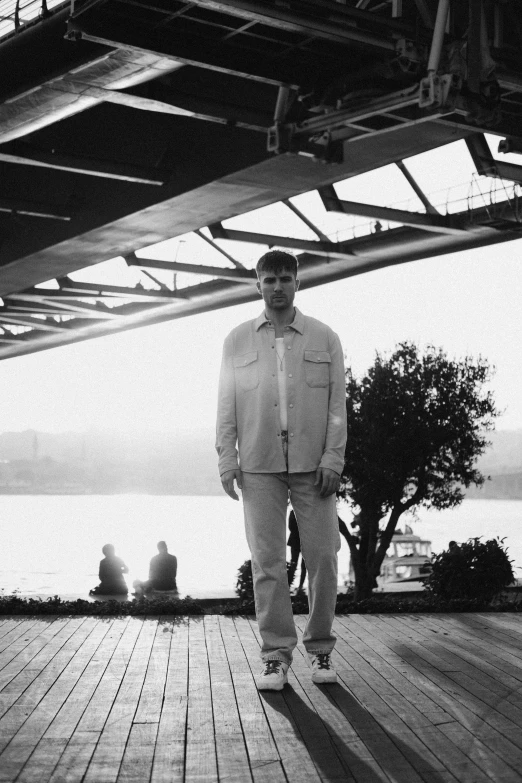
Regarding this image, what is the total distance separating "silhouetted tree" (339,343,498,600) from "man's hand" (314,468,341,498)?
14.5 m

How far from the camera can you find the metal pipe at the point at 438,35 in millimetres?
7594

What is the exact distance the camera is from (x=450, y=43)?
800 cm

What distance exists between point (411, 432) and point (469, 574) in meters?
9.70

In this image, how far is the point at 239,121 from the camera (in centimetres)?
1084

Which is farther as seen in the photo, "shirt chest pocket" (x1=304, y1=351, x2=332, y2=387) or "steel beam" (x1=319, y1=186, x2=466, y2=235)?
"steel beam" (x1=319, y1=186, x2=466, y2=235)

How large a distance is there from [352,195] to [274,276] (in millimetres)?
9985

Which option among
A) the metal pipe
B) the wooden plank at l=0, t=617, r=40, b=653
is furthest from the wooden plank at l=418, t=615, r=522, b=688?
the metal pipe

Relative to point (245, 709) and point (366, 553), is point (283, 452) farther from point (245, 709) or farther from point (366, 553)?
point (366, 553)

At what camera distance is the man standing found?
5.38 m

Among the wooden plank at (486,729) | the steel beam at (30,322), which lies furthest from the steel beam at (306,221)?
the wooden plank at (486,729)

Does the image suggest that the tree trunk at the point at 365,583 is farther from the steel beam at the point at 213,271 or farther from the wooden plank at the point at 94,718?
the wooden plank at the point at 94,718

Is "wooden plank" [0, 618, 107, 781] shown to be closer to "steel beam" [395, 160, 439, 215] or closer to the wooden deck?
the wooden deck

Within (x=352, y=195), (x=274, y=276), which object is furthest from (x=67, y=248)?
(x=274, y=276)

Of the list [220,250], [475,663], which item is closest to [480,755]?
[475,663]
